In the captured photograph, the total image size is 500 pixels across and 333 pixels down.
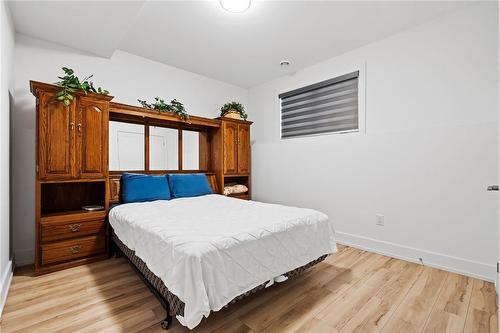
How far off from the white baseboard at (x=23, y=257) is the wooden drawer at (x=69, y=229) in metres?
0.54

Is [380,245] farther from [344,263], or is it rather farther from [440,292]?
[440,292]

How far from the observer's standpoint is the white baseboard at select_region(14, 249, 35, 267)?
2.50 meters

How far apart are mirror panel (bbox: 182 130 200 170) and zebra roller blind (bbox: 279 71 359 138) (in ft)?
4.99

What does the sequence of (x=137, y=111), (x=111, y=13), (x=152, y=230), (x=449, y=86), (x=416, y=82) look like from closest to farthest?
(x=152, y=230), (x=111, y=13), (x=449, y=86), (x=416, y=82), (x=137, y=111)

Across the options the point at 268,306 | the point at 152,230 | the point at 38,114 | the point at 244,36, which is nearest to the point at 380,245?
the point at 268,306

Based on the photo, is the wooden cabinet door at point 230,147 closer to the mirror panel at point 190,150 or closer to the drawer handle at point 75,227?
the mirror panel at point 190,150

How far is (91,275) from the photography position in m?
2.27

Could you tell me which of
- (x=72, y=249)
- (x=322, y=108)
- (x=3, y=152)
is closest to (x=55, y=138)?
(x=3, y=152)

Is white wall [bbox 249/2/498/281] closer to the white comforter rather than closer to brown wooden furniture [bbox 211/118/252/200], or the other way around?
the white comforter

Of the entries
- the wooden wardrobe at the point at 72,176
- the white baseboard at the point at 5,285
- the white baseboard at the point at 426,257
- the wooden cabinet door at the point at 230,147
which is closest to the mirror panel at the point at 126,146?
the wooden wardrobe at the point at 72,176

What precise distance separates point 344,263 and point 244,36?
2891 millimetres

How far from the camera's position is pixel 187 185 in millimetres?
3334

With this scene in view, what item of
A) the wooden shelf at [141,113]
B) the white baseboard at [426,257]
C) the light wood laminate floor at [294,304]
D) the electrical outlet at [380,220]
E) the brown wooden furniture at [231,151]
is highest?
the wooden shelf at [141,113]

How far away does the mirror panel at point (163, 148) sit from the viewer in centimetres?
352
